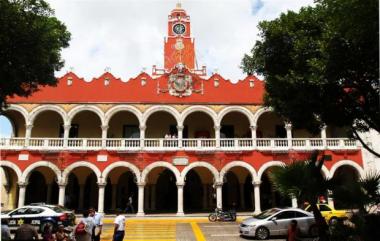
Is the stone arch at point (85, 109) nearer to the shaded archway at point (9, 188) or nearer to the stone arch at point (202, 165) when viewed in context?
the shaded archway at point (9, 188)

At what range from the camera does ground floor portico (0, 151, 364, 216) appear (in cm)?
2550

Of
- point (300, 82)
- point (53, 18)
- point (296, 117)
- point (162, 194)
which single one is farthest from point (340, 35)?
point (162, 194)

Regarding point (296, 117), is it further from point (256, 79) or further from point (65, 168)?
point (65, 168)

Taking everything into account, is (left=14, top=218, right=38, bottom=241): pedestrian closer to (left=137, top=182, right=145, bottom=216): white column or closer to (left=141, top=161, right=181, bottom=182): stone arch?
(left=137, top=182, right=145, bottom=216): white column

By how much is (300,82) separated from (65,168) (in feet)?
57.7

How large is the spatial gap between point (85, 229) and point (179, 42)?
92.6 feet

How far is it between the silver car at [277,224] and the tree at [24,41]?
33.2ft

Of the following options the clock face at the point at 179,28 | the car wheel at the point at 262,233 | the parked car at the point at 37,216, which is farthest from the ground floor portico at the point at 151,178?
the clock face at the point at 179,28

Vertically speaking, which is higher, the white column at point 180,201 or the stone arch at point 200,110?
the stone arch at point 200,110

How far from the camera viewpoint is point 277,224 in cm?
1605

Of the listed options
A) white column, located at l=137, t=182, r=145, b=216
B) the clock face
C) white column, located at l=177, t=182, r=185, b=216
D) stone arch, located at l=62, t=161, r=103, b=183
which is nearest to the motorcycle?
white column, located at l=177, t=182, r=185, b=216

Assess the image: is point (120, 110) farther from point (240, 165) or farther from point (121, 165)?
point (240, 165)

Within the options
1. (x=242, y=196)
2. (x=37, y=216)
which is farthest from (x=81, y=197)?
(x=242, y=196)

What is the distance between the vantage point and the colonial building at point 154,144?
84.5 ft
